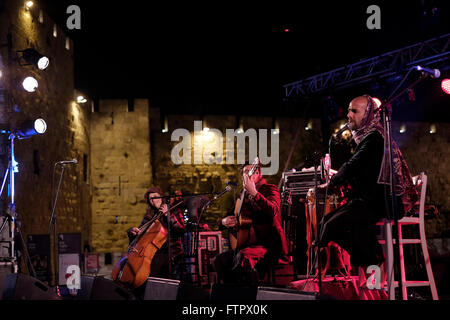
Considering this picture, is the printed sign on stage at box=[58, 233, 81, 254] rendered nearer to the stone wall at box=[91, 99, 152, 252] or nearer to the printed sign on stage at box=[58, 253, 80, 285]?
the printed sign on stage at box=[58, 253, 80, 285]

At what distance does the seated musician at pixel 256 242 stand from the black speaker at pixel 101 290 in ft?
4.34

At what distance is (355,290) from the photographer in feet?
14.3

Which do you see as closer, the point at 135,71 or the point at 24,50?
the point at 24,50

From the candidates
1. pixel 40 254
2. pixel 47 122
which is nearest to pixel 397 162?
pixel 40 254

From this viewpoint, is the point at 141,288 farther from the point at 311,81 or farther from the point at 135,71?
the point at 135,71

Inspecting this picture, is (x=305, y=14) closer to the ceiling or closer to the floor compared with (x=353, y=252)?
closer to the ceiling

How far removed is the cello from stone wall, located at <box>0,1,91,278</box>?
236cm

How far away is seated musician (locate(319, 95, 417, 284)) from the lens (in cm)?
368

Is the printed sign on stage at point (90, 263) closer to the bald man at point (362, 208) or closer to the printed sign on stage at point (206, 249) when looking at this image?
the printed sign on stage at point (206, 249)

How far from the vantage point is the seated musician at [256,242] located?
4.62m

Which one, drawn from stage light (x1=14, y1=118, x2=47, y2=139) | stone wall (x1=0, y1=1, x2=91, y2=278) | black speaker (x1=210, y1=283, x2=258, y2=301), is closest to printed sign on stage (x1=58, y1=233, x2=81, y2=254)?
stone wall (x1=0, y1=1, x2=91, y2=278)

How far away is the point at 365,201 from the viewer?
3.71 meters

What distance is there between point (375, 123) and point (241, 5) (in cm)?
919
